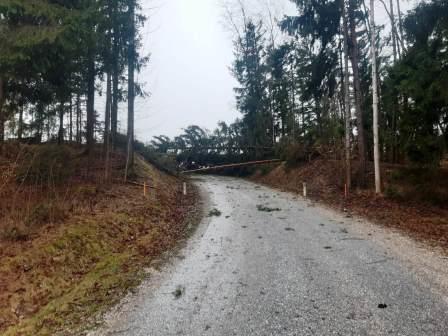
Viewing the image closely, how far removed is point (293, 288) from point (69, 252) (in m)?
4.19

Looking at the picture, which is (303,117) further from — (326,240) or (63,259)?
(63,259)

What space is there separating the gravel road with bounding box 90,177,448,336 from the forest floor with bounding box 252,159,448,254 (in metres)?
1.15

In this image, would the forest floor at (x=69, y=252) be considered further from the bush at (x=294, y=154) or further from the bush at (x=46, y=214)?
the bush at (x=294, y=154)

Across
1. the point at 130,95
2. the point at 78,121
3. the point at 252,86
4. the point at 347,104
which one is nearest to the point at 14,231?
the point at 130,95

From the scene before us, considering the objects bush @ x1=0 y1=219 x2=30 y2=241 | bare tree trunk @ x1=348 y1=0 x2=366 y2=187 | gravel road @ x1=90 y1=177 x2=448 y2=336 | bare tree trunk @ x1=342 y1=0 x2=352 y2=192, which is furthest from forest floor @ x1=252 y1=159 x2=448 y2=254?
bush @ x1=0 y1=219 x2=30 y2=241

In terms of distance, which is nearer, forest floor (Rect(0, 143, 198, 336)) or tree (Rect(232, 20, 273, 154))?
forest floor (Rect(0, 143, 198, 336))

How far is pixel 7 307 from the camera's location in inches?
171

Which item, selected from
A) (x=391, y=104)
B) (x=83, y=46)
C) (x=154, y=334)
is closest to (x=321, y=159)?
(x=391, y=104)

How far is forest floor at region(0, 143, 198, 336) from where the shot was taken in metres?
4.33

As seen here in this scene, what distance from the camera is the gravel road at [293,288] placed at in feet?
12.1

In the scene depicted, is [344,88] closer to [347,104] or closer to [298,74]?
[347,104]

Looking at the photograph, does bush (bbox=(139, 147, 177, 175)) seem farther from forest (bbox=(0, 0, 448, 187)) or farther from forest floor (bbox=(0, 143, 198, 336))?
forest floor (bbox=(0, 143, 198, 336))

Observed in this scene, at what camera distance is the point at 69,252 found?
6.16 m

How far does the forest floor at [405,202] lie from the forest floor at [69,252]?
231 inches
